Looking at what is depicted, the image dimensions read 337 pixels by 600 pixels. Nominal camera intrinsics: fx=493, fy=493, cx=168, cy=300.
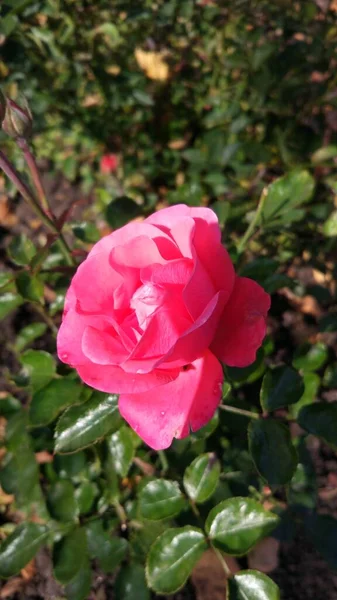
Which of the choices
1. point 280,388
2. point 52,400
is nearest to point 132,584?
point 52,400

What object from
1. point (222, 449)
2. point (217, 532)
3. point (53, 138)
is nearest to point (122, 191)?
point (53, 138)

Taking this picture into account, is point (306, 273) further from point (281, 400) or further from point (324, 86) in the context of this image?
point (281, 400)

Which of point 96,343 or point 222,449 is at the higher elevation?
point 96,343

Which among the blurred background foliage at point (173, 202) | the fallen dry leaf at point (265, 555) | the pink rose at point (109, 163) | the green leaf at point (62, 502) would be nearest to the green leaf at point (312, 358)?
the blurred background foliage at point (173, 202)

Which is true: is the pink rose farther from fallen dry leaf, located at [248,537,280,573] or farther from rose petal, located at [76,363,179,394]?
rose petal, located at [76,363,179,394]

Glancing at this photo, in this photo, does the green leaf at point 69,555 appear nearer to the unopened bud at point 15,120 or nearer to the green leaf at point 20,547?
the green leaf at point 20,547
